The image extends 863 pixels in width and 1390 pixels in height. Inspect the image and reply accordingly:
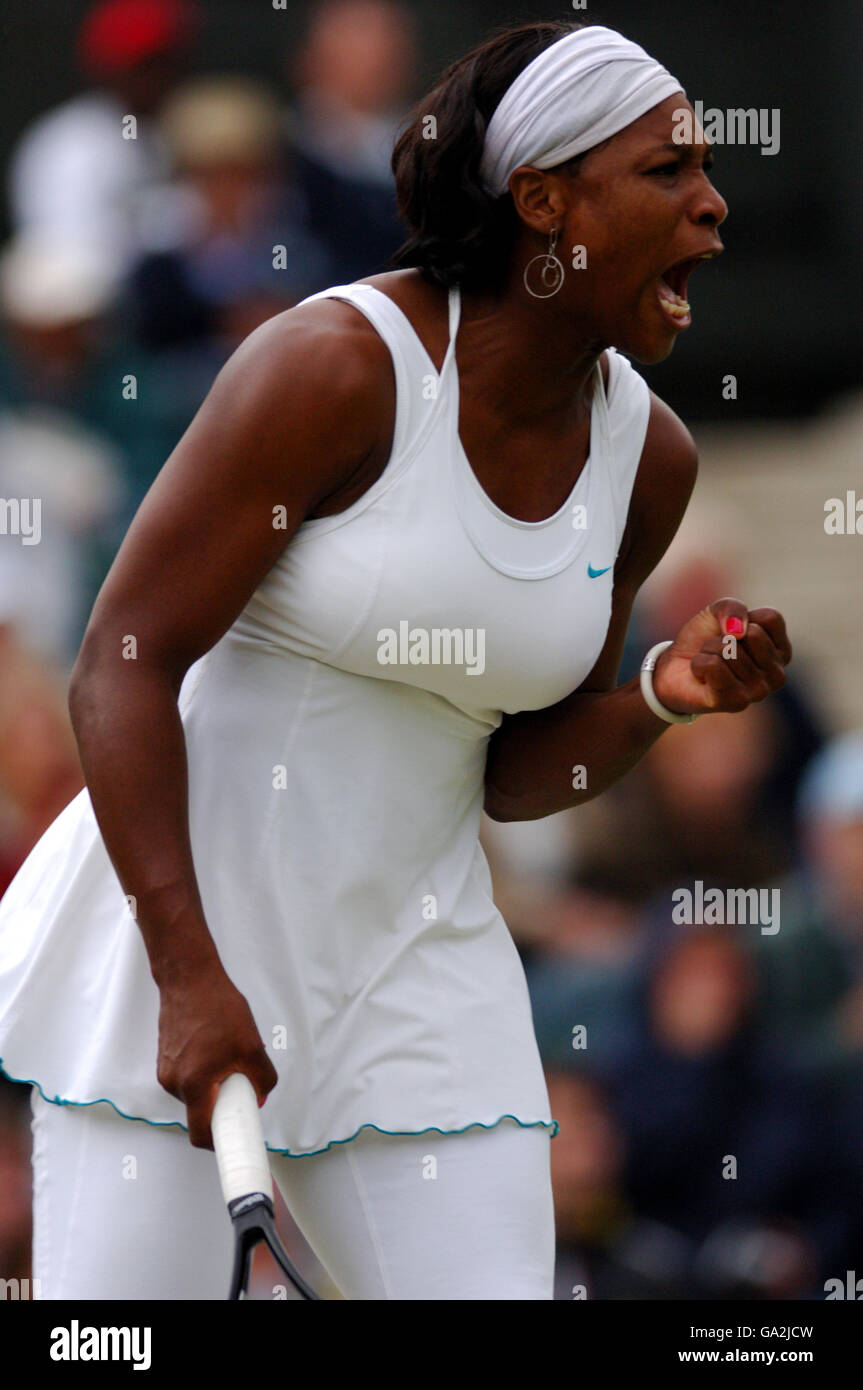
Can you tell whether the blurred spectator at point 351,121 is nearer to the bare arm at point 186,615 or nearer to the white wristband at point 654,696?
the white wristband at point 654,696

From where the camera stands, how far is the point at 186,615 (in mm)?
2127

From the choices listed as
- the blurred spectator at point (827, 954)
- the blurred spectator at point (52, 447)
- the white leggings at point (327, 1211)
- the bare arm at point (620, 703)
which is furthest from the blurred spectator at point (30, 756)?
the white leggings at point (327, 1211)

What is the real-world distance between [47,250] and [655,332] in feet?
11.6

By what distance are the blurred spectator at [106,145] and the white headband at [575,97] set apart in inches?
127

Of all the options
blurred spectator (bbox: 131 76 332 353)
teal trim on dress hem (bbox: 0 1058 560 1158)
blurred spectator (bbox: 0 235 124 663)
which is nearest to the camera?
teal trim on dress hem (bbox: 0 1058 560 1158)

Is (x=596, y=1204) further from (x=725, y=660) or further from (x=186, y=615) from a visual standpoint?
(x=186, y=615)

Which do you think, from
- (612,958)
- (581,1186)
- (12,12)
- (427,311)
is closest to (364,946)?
(427,311)

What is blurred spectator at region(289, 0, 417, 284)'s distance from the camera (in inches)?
210

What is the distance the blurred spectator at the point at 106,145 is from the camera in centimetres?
549

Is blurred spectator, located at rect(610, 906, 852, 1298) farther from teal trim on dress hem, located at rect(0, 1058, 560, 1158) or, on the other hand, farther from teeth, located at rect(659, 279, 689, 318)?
teeth, located at rect(659, 279, 689, 318)

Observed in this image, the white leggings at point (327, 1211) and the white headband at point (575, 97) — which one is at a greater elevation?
the white headband at point (575, 97)

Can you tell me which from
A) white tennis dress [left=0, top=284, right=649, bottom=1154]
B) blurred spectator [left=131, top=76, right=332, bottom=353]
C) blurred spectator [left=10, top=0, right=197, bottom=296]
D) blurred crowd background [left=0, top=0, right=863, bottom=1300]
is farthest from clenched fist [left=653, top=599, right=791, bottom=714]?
blurred spectator [left=10, top=0, right=197, bottom=296]

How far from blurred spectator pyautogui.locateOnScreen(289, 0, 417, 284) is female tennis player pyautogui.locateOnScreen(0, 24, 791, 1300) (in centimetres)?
296

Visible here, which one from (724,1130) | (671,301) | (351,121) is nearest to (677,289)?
(671,301)
